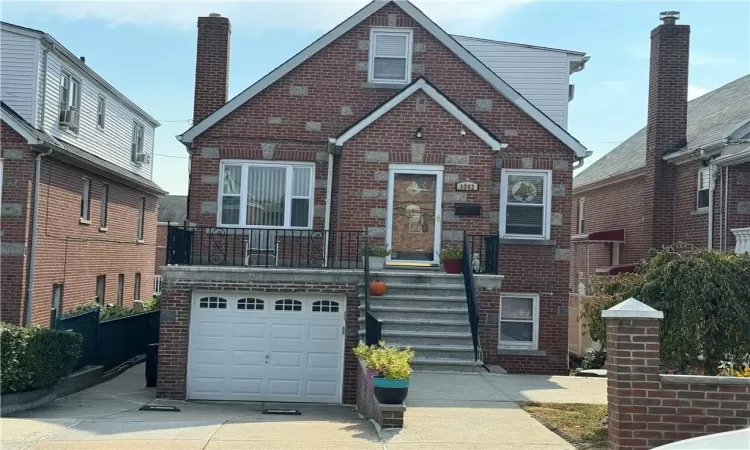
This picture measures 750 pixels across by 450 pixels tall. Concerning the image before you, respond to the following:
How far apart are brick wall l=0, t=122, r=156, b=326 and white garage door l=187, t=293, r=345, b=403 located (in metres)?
5.74

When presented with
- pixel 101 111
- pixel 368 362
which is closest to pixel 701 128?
pixel 368 362

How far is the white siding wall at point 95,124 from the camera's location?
20.5 m

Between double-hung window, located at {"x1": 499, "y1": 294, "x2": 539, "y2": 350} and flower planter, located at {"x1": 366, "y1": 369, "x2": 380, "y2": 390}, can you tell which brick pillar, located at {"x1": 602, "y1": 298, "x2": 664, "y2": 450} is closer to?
flower planter, located at {"x1": 366, "y1": 369, "x2": 380, "y2": 390}

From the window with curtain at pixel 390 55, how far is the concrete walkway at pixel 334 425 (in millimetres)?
7937

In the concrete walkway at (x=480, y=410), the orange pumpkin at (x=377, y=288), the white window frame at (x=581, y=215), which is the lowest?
the concrete walkway at (x=480, y=410)

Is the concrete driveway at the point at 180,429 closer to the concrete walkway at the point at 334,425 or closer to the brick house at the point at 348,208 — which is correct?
the concrete walkway at the point at 334,425

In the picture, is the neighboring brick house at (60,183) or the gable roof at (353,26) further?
the neighboring brick house at (60,183)

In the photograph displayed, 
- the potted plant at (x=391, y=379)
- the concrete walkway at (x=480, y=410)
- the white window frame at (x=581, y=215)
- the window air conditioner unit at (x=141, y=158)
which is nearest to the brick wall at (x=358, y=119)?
the concrete walkway at (x=480, y=410)

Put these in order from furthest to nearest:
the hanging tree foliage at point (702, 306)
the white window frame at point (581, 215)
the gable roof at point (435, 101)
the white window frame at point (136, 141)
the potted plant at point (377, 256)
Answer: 1. the white window frame at point (581, 215)
2. the white window frame at point (136, 141)
3. the gable roof at point (435, 101)
4. the potted plant at point (377, 256)
5. the hanging tree foliage at point (702, 306)

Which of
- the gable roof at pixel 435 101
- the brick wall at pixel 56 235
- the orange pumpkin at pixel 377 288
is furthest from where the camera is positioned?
the brick wall at pixel 56 235

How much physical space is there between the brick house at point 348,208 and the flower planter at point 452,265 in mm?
360

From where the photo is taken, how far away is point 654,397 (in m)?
7.98

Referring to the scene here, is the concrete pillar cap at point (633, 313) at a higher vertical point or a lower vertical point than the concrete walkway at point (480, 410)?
higher

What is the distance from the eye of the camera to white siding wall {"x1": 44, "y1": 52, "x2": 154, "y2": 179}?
2055cm
